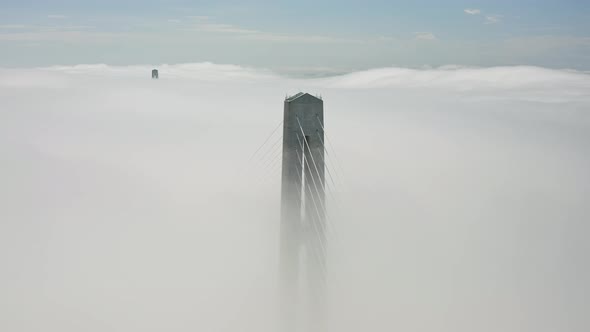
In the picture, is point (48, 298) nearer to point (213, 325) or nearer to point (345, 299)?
point (213, 325)

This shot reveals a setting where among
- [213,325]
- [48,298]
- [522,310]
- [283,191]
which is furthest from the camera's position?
[522,310]

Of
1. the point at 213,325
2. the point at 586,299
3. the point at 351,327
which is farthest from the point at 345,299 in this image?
the point at 586,299

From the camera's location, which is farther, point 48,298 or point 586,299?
point 586,299

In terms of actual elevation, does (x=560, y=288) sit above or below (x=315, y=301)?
below

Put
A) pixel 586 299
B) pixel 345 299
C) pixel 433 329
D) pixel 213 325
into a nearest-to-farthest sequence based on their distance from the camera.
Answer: pixel 345 299
pixel 213 325
pixel 433 329
pixel 586 299

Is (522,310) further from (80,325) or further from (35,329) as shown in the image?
(35,329)

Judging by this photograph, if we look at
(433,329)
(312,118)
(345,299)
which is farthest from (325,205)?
(433,329)

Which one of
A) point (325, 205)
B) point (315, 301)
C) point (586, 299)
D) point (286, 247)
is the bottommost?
point (586, 299)
